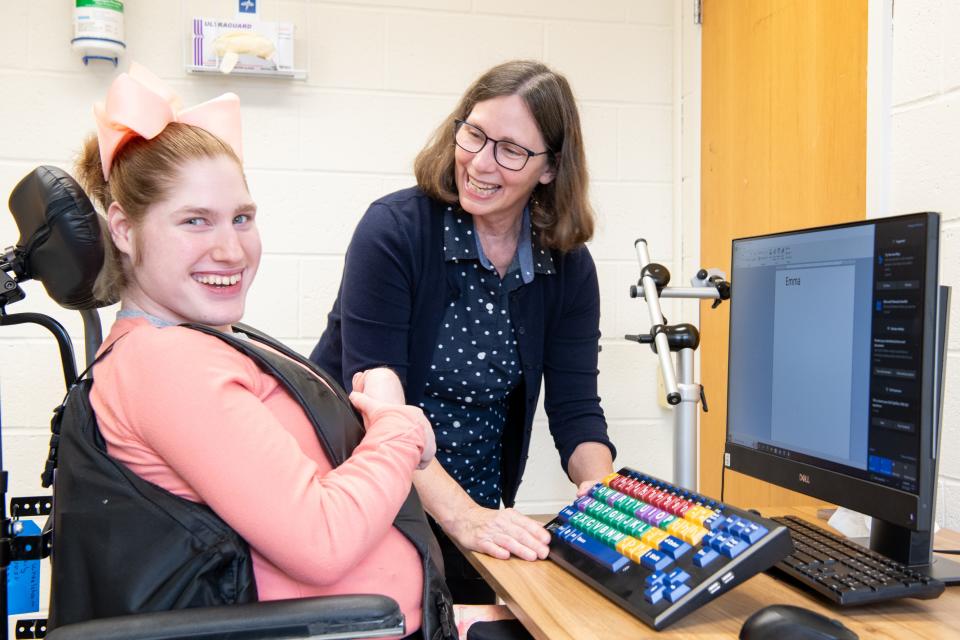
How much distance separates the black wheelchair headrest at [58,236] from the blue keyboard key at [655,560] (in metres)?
0.70

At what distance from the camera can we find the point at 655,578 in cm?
89

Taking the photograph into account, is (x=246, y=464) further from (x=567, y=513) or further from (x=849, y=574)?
(x=849, y=574)

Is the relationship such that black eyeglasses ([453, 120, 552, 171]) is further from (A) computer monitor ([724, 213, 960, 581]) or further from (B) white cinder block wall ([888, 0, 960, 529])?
(B) white cinder block wall ([888, 0, 960, 529])

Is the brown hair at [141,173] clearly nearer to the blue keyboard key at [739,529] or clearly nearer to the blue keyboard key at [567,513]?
the blue keyboard key at [567,513]

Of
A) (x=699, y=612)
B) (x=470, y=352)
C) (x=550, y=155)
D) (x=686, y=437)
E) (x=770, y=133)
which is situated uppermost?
(x=770, y=133)

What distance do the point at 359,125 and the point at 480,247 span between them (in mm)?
918

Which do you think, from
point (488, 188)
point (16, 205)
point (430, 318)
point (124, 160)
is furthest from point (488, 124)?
point (16, 205)

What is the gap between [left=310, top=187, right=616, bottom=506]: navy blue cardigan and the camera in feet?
4.76

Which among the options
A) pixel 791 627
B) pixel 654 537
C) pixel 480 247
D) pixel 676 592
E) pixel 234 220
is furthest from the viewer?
pixel 480 247

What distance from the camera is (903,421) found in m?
0.94

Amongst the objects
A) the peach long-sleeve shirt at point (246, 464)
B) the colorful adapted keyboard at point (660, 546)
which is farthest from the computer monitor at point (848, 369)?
the peach long-sleeve shirt at point (246, 464)

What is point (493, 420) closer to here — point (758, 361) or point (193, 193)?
point (758, 361)

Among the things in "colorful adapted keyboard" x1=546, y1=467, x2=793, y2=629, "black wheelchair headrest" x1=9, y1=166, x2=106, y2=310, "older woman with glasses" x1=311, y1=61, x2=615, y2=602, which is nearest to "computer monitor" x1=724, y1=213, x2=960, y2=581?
"colorful adapted keyboard" x1=546, y1=467, x2=793, y2=629

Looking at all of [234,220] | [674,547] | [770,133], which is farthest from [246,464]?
[770,133]
